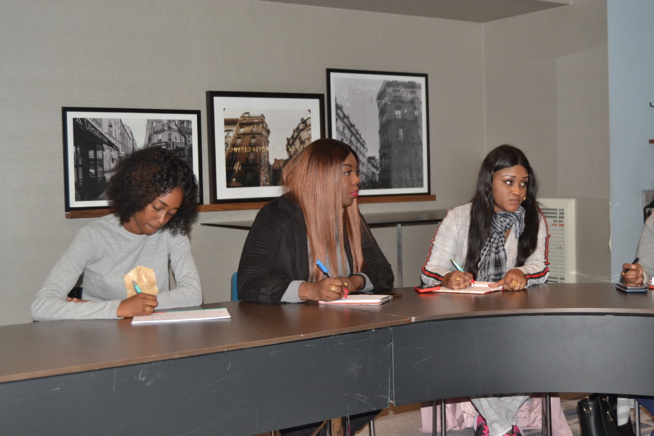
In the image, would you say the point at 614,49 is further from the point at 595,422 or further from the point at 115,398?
the point at 115,398

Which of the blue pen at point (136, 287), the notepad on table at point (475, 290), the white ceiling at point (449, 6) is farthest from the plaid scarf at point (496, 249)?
the white ceiling at point (449, 6)

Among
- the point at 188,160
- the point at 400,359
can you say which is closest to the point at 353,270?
the point at 400,359

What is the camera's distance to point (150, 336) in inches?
81.6

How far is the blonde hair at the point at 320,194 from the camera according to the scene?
2787mm

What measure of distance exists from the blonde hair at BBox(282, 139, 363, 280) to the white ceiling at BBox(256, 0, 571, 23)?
2.31m

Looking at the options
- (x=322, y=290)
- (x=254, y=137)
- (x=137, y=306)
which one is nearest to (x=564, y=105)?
(x=254, y=137)

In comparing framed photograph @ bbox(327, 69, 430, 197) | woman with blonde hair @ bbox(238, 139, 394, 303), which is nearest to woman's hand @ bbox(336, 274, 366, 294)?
woman with blonde hair @ bbox(238, 139, 394, 303)

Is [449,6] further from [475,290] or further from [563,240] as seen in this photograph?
[475,290]

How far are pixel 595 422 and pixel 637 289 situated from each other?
0.53 m

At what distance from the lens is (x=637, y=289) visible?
8.81 feet

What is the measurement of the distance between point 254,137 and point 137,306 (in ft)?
8.23

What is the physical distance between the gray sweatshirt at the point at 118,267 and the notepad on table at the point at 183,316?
0.18 meters

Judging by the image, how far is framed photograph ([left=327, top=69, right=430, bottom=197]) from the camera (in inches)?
200

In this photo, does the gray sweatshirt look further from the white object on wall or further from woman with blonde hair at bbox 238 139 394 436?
the white object on wall
